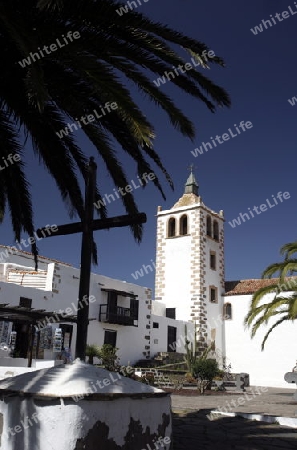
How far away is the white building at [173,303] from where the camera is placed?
21.8m

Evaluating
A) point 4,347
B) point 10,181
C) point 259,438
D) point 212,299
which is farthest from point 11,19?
point 212,299

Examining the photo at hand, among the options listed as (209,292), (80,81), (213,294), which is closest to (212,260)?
(213,294)

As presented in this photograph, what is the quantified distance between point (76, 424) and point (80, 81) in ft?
14.1

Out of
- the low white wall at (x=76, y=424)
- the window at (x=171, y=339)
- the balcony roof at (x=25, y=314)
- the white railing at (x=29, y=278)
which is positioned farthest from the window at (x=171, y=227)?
the low white wall at (x=76, y=424)

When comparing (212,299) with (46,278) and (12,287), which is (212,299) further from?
(12,287)

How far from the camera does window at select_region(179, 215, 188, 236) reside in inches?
1255

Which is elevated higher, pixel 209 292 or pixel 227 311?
pixel 209 292

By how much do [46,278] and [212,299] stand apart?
13040 millimetres

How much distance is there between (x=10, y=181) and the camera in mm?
7230

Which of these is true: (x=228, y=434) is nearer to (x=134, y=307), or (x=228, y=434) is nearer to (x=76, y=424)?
Answer: (x=76, y=424)

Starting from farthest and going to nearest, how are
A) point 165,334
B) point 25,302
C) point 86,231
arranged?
point 165,334, point 25,302, point 86,231

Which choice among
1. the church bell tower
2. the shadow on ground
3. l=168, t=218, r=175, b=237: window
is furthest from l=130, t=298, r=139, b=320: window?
the shadow on ground

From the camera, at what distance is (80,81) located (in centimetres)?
608

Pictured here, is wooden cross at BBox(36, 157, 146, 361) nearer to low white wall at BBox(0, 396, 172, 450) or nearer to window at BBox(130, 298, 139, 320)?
low white wall at BBox(0, 396, 172, 450)
